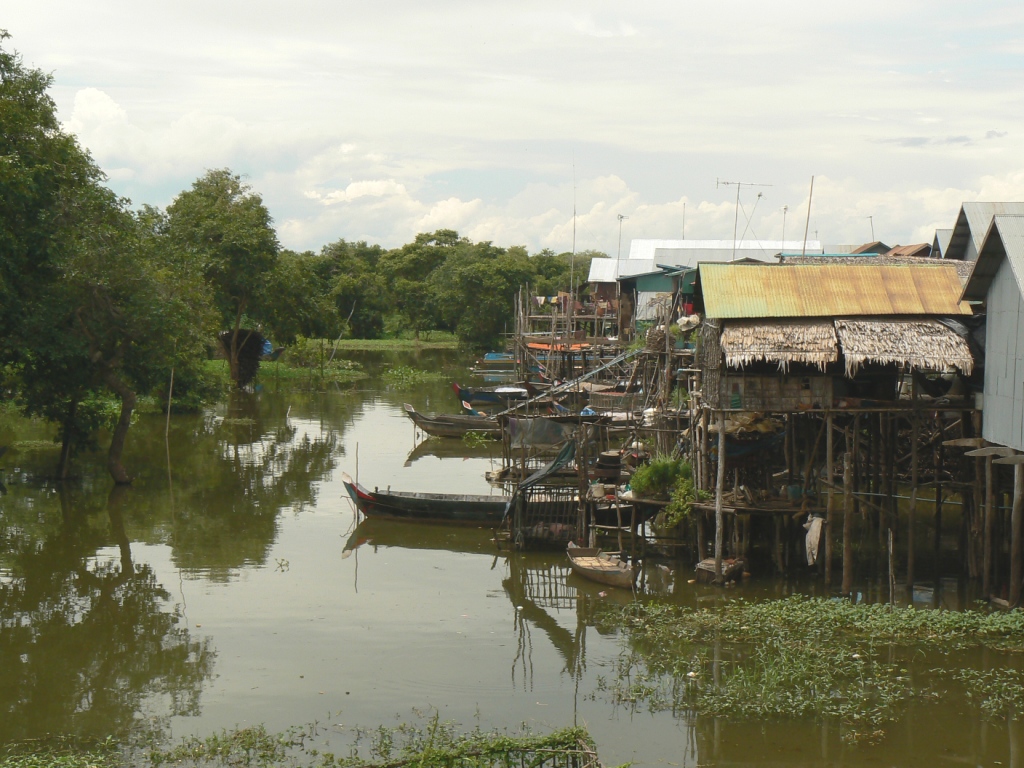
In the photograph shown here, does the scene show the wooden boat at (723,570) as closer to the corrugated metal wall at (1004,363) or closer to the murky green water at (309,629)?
the murky green water at (309,629)

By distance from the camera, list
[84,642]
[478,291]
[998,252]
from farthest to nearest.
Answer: [478,291], [998,252], [84,642]

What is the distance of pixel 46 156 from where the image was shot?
741 inches

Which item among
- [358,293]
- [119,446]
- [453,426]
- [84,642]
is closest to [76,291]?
[119,446]

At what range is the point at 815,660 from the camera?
11.0 metres

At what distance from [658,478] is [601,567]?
1928mm

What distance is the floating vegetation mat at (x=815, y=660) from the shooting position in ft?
32.6

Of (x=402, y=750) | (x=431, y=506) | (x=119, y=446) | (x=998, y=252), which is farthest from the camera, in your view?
(x=119, y=446)

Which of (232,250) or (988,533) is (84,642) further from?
(232,250)

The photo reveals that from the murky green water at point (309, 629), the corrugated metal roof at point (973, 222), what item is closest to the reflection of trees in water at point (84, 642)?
the murky green water at point (309, 629)

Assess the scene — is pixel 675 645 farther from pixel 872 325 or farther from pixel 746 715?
pixel 872 325

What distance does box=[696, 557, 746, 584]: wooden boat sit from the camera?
1422 centimetres

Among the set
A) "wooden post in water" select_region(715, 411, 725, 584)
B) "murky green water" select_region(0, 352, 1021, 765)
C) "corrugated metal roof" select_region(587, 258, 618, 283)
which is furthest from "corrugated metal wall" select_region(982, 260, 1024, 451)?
"corrugated metal roof" select_region(587, 258, 618, 283)

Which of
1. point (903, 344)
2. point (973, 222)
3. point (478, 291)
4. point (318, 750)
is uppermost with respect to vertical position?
point (478, 291)

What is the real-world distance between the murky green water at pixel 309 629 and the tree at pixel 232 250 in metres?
16.4
